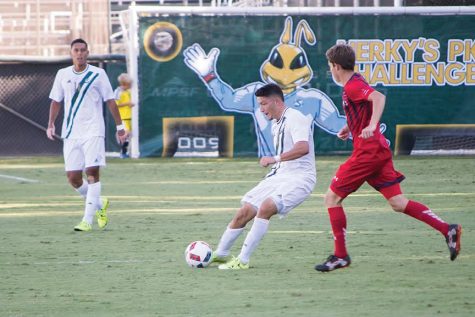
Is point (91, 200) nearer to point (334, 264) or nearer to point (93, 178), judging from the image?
point (93, 178)

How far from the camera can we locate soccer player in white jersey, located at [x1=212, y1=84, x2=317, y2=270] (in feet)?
33.2

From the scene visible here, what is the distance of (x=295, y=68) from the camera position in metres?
25.5

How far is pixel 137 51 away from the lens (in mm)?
25578

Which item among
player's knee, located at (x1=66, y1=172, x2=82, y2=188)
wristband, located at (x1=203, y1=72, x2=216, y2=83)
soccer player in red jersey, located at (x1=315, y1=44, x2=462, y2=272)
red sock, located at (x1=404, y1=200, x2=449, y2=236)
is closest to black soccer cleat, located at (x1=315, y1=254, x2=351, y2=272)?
soccer player in red jersey, located at (x1=315, y1=44, x2=462, y2=272)

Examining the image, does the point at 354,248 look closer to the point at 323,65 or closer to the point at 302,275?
the point at 302,275

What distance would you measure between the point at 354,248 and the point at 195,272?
2.11 m

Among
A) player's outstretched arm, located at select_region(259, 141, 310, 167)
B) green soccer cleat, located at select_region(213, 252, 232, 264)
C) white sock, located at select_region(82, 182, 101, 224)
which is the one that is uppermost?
player's outstretched arm, located at select_region(259, 141, 310, 167)

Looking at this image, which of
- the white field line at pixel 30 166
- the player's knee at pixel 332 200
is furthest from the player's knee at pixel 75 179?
the white field line at pixel 30 166

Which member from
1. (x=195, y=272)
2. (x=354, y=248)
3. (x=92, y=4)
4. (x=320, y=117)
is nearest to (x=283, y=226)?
(x=354, y=248)

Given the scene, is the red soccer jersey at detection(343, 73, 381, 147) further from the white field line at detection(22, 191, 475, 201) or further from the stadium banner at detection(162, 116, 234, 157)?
the stadium banner at detection(162, 116, 234, 157)

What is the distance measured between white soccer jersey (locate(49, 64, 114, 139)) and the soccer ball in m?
3.72

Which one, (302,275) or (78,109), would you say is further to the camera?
(78,109)

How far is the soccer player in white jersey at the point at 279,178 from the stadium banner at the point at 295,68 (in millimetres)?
14839

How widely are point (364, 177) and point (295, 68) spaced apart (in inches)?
617
